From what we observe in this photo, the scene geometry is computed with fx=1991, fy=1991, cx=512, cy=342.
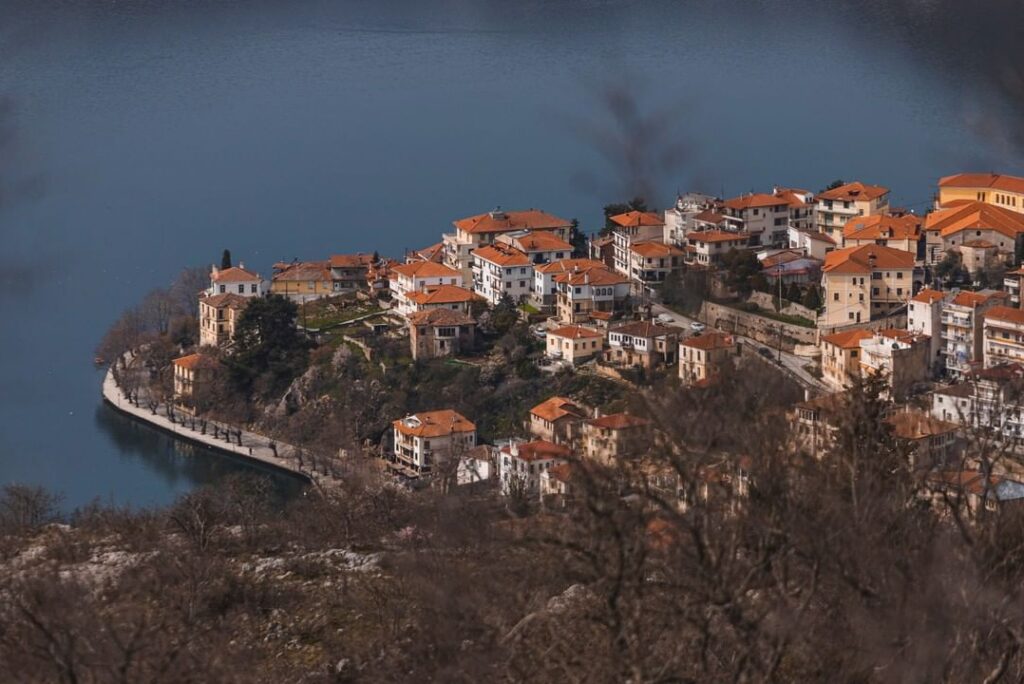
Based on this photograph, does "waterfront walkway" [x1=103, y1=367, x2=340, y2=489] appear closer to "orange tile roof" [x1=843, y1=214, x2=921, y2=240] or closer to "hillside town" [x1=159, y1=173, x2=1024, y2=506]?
"hillside town" [x1=159, y1=173, x2=1024, y2=506]

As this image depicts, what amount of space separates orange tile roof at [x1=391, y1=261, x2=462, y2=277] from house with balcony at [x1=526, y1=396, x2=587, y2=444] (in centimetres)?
210

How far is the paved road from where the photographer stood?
9297 mm

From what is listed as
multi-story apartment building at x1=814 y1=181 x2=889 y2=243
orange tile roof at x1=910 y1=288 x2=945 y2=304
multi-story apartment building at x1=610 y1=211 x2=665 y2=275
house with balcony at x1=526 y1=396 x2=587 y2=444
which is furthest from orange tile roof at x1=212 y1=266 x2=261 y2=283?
orange tile roof at x1=910 y1=288 x2=945 y2=304

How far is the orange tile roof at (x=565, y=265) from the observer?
11.8 m

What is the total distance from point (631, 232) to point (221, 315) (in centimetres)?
273

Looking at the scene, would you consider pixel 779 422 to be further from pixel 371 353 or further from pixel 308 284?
pixel 308 284

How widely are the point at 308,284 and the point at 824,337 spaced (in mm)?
4472

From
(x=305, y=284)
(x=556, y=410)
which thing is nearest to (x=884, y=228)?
(x=556, y=410)

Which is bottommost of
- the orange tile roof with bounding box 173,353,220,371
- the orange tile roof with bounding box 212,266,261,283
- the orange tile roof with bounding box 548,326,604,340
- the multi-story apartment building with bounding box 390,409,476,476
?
the multi-story apartment building with bounding box 390,409,476,476

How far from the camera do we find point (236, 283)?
43.0ft

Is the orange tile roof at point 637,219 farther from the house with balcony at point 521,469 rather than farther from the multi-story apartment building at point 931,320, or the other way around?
the house with balcony at point 521,469

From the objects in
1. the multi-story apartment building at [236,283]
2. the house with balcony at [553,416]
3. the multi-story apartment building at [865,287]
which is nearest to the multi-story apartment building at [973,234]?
the multi-story apartment building at [865,287]

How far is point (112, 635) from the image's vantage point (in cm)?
331

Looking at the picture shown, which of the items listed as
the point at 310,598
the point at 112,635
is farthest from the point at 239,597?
the point at 112,635
